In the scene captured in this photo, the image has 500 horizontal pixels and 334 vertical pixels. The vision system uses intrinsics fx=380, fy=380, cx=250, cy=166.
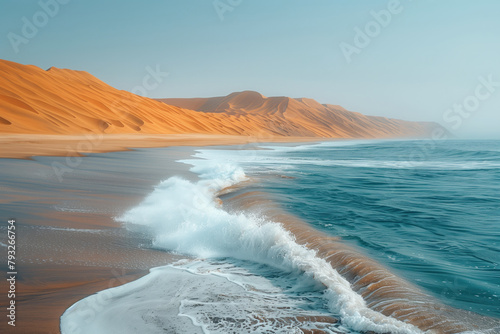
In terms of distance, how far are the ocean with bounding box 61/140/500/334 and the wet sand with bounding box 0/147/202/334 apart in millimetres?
260

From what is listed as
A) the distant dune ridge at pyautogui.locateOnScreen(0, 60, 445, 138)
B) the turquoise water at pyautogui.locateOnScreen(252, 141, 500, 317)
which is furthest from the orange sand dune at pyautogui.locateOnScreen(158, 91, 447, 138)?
the turquoise water at pyautogui.locateOnScreen(252, 141, 500, 317)

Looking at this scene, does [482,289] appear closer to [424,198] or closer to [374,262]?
[374,262]

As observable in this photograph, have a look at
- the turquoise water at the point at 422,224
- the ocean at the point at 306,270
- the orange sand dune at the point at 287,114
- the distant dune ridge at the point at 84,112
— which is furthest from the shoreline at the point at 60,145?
the orange sand dune at the point at 287,114

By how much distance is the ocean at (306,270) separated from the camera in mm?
3342

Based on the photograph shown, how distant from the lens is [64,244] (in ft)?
16.5

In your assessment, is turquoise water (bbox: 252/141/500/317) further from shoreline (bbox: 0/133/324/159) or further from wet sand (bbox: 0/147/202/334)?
shoreline (bbox: 0/133/324/159)

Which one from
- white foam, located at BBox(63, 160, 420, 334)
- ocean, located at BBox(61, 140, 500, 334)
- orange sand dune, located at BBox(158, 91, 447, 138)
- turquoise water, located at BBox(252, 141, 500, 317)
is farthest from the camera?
orange sand dune, located at BBox(158, 91, 447, 138)

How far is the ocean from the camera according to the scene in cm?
334

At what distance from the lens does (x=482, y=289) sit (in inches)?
164

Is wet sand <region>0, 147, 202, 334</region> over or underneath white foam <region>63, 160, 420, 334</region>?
underneath

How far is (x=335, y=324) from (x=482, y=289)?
199 centimetres

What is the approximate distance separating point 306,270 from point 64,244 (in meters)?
3.18

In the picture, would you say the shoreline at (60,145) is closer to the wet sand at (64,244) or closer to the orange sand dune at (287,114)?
the wet sand at (64,244)

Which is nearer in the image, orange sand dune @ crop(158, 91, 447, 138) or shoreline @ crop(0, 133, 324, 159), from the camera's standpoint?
shoreline @ crop(0, 133, 324, 159)
